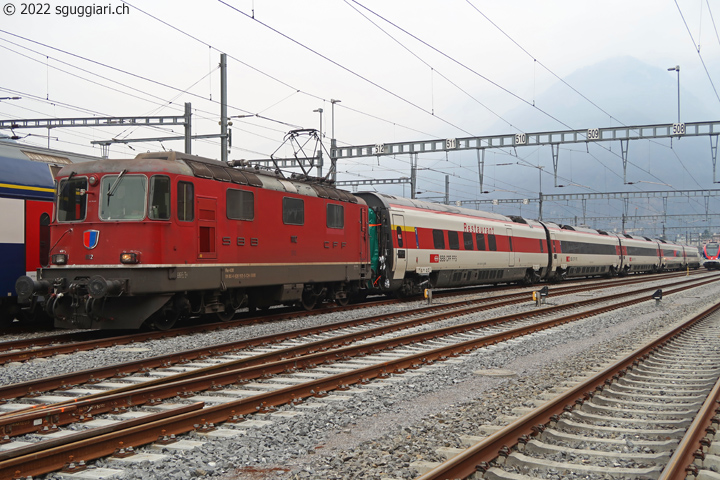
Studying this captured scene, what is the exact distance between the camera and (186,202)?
41.7ft

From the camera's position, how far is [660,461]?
5383 mm

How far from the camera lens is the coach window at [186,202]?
12.6 meters

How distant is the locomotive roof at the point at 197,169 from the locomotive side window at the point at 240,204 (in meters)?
0.25

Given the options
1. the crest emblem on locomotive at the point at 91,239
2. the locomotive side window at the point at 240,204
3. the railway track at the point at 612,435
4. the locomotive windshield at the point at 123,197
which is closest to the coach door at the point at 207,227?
the locomotive side window at the point at 240,204

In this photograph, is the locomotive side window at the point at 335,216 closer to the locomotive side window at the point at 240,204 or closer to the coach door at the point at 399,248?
the coach door at the point at 399,248

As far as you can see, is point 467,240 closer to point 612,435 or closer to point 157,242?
point 157,242

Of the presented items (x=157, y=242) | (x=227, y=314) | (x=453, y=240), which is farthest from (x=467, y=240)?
(x=157, y=242)

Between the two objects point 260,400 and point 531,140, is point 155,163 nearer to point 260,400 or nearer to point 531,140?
point 260,400

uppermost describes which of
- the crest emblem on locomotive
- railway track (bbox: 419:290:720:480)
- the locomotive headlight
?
the crest emblem on locomotive

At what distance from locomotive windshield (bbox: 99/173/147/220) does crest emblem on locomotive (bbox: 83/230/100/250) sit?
1.07 ft

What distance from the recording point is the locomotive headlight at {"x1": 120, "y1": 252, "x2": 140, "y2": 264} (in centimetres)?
1183

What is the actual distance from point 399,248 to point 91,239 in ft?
35.9

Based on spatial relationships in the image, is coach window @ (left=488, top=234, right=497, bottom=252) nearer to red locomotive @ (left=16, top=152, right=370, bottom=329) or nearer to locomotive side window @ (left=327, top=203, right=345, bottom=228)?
locomotive side window @ (left=327, top=203, right=345, bottom=228)

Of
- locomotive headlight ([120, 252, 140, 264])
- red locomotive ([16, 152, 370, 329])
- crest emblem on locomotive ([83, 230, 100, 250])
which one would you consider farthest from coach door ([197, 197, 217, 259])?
crest emblem on locomotive ([83, 230, 100, 250])
